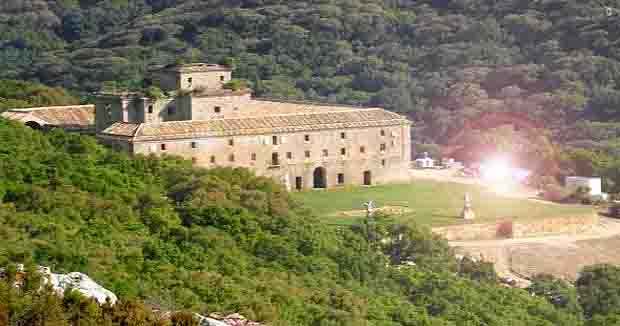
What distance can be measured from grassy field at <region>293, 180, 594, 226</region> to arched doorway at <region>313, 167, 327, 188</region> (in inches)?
25.4

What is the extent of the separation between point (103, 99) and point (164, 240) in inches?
686

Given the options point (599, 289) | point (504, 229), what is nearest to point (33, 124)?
point (504, 229)

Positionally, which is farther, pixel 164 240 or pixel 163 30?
pixel 163 30

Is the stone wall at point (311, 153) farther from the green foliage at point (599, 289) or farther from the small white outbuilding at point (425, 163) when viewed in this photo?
the green foliage at point (599, 289)

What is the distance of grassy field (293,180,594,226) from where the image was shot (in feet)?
186

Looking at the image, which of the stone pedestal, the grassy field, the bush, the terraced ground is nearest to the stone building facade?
the grassy field

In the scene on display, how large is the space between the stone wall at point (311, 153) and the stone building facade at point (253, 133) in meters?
0.03

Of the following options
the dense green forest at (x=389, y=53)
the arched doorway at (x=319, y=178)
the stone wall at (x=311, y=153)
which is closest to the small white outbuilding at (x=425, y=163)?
the stone wall at (x=311, y=153)

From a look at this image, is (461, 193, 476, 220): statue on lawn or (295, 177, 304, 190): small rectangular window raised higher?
(295, 177, 304, 190): small rectangular window

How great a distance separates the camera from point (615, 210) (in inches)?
2534

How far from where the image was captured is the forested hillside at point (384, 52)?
93250 mm

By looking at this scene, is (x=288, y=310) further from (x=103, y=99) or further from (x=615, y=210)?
(x=615, y=210)

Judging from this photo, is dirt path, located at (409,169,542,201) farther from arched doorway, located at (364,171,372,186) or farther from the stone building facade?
the stone building facade

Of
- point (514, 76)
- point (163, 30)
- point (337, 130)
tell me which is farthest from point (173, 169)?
point (163, 30)
